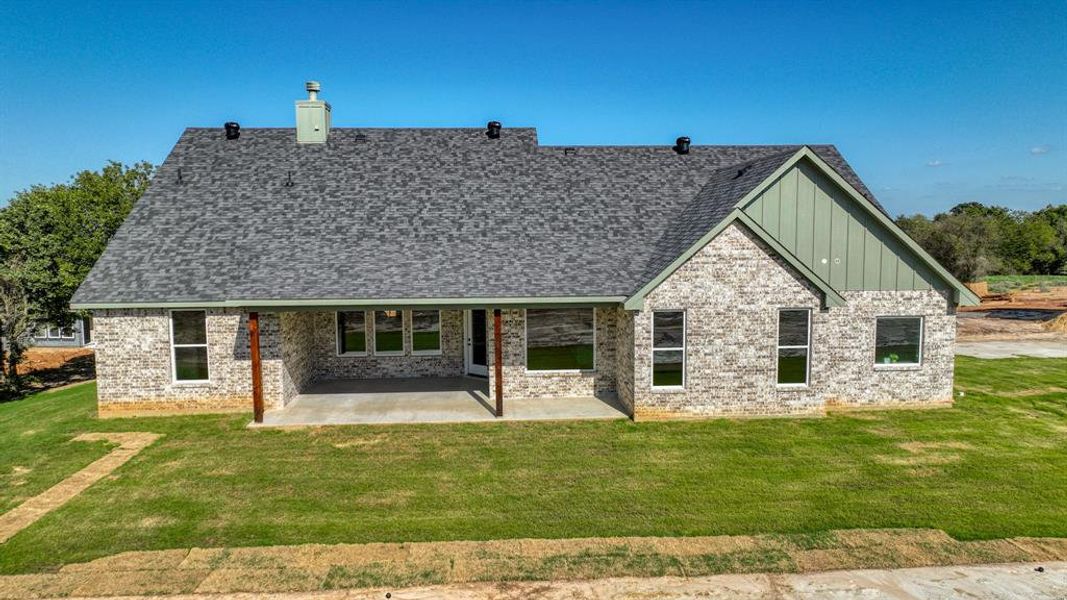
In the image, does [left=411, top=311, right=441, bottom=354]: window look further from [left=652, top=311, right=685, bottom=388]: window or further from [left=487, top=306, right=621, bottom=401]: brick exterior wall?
[left=652, top=311, right=685, bottom=388]: window

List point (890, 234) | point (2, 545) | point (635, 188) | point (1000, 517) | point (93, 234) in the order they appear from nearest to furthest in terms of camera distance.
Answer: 1. point (2, 545)
2. point (1000, 517)
3. point (890, 234)
4. point (635, 188)
5. point (93, 234)

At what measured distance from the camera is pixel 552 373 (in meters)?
14.6

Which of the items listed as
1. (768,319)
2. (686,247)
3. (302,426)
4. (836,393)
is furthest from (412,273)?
(836,393)

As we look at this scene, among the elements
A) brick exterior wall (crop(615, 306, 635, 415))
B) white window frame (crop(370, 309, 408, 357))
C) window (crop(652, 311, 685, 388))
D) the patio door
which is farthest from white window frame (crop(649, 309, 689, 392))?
white window frame (crop(370, 309, 408, 357))

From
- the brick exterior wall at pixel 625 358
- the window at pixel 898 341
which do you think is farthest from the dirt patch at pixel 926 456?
the brick exterior wall at pixel 625 358

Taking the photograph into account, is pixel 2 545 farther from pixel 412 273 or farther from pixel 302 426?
pixel 412 273

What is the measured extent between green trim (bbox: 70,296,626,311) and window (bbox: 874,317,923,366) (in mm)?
6115

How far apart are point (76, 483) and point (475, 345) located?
901 cm

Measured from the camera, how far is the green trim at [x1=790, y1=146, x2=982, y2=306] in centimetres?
1284

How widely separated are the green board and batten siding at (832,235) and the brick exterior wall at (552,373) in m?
4.17

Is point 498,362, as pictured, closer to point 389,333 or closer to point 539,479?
point 539,479

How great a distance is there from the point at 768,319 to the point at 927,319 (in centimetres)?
408

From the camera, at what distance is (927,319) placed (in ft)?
44.7

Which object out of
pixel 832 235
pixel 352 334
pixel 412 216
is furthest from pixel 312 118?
pixel 832 235
